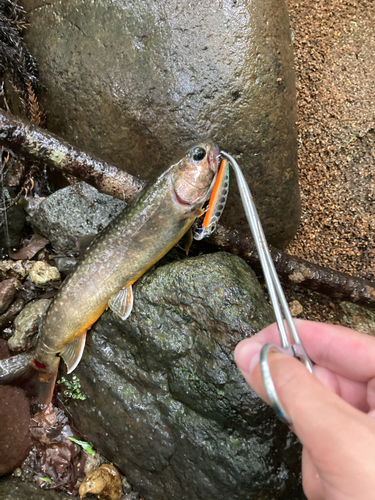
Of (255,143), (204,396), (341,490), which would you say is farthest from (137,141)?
(341,490)

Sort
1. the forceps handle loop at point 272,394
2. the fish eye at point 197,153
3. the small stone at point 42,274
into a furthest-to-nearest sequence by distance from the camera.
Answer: the small stone at point 42,274, the fish eye at point 197,153, the forceps handle loop at point 272,394

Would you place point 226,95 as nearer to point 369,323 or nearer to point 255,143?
point 255,143

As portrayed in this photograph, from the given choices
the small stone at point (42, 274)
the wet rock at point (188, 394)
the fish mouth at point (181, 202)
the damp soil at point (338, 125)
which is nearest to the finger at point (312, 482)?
the wet rock at point (188, 394)

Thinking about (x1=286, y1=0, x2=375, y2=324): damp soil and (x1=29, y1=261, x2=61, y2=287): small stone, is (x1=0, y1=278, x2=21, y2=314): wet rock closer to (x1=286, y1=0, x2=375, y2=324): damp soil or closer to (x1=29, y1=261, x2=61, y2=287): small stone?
(x1=29, y1=261, x2=61, y2=287): small stone

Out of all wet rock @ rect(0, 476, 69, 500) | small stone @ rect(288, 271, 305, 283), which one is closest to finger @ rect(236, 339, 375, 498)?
small stone @ rect(288, 271, 305, 283)

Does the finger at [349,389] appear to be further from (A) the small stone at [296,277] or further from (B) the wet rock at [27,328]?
(B) the wet rock at [27,328]
